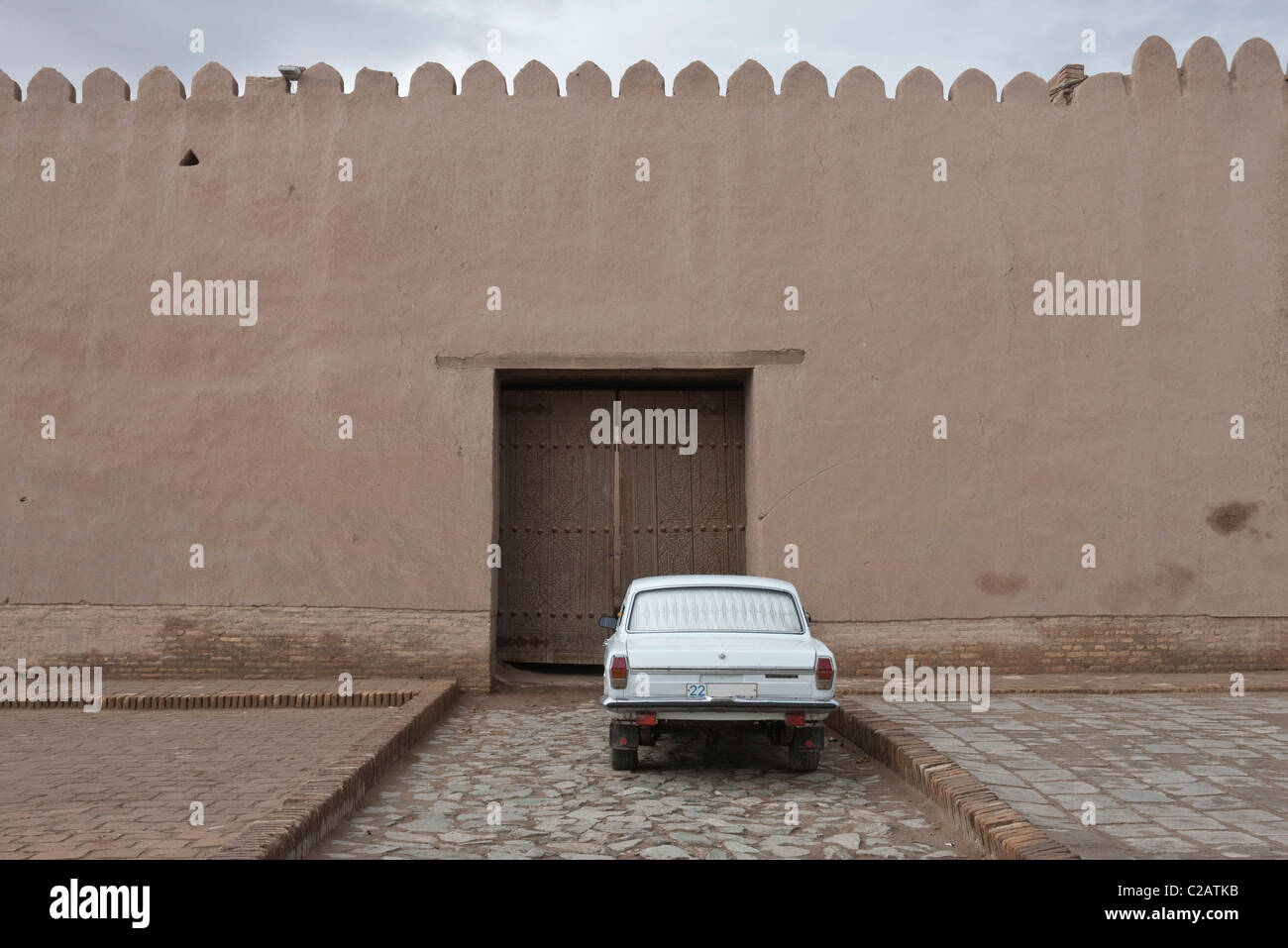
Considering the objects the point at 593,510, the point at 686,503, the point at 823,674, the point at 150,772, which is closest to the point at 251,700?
the point at 150,772

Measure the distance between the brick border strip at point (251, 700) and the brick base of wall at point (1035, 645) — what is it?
3.60 m

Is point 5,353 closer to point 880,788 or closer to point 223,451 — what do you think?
point 223,451

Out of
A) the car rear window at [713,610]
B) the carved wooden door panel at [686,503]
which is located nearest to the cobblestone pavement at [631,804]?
the car rear window at [713,610]

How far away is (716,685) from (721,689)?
38 millimetres

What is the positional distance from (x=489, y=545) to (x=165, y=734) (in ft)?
9.82

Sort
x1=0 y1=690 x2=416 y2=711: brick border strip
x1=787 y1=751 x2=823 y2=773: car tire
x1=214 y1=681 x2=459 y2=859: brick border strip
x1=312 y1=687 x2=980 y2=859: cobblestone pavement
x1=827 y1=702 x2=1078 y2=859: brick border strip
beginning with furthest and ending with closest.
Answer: x1=0 y1=690 x2=416 y2=711: brick border strip
x1=787 y1=751 x2=823 y2=773: car tire
x1=312 y1=687 x2=980 y2=859: cobblestone pavement
x1=827 y1=702 x2=1078 y2=859: brick border strip
x1=214 y1=681 x2=459 y2=859: brick border strip

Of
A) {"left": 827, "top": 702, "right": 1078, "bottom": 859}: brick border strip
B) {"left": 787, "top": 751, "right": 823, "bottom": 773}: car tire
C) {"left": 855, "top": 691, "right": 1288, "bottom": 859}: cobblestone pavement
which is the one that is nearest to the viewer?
{"left": 827, "top": 702, "right": 1078, "bottom": 859}: brick border strip

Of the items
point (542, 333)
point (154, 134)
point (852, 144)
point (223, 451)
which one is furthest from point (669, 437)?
point (154, 134)

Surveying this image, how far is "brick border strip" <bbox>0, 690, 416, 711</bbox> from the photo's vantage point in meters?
7.99

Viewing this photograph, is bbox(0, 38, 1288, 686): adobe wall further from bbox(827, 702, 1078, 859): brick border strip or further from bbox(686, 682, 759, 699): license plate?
bbox(686, 682, 759, 699): license plate

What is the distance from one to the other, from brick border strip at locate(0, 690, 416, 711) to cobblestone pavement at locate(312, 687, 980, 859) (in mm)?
860

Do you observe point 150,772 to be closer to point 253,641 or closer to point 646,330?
point 253,641

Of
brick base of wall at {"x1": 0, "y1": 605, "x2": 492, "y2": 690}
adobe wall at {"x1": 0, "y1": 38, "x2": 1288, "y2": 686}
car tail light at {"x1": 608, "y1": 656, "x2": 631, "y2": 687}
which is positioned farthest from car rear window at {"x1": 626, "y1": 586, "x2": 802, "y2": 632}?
brick base of wall at {"x1": 0, "y1": 605, "x2": 492, "y2": 690}

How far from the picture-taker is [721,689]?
19.2ft
